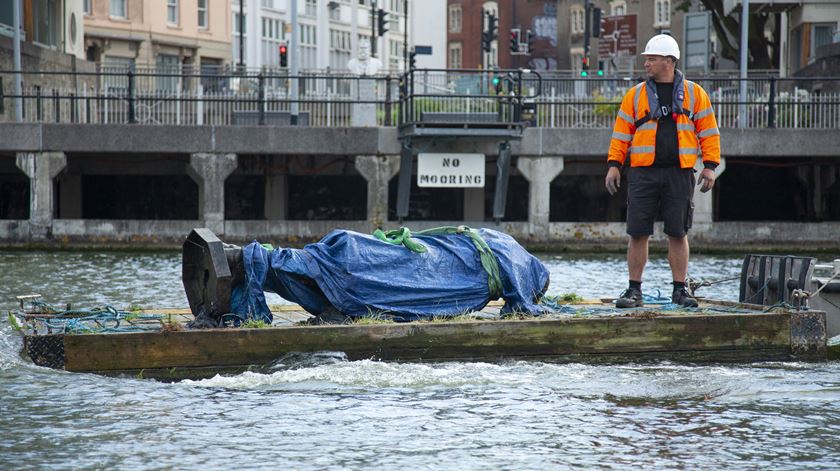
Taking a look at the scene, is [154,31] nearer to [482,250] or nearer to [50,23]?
[50,23]

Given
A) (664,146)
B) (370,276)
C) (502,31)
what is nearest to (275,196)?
(664,146)

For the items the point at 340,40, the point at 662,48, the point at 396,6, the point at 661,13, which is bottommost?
the point at 662,48

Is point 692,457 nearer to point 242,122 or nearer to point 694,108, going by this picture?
point 694,108

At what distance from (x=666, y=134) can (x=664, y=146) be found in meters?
0.11

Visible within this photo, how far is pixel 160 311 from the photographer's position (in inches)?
529

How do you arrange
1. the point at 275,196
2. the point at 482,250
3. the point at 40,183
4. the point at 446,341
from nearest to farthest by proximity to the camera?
the point at 446,341, the point at 482,250, the point at 40,183, the point at 275,196

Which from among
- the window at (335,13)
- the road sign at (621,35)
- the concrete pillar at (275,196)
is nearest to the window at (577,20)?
the road sign at (621,35)

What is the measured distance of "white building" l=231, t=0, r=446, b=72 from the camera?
7519 centimetres

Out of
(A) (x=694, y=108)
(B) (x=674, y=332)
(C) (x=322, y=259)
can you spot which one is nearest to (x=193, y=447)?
(C) (x=322, y=259)

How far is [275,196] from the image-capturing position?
1417 inches

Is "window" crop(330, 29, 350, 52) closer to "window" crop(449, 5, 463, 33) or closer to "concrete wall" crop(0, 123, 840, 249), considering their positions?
"window" crop(449, 5, 463, 33)

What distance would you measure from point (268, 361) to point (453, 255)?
209 centimetres

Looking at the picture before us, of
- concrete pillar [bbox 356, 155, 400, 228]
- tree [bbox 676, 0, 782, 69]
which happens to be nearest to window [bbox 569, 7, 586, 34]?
tree [bbox 676, 0, 782, 69]

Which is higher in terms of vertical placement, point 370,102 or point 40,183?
point 370,102
